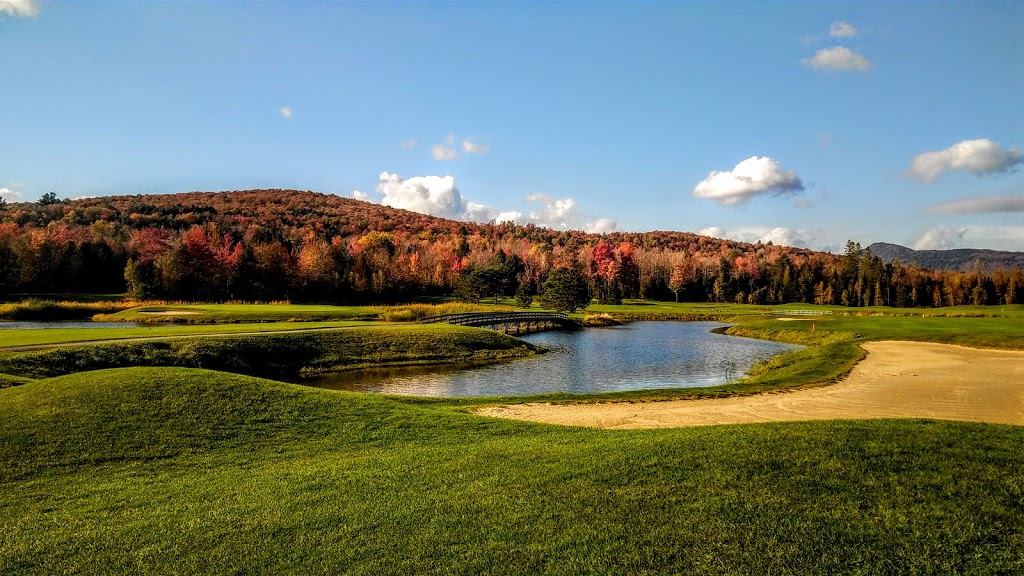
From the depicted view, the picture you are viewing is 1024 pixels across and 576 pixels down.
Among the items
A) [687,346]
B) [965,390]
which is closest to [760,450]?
[965,390]

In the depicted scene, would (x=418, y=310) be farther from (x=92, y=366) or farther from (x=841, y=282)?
(x=841, y=282)

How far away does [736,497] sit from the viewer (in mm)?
7102

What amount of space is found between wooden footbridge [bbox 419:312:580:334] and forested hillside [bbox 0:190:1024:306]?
24.1m

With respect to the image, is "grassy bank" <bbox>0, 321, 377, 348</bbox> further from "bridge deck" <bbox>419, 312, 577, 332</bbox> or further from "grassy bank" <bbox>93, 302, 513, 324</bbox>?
"bridge deck" <bbox>419, 312, 577, 332</bbox>

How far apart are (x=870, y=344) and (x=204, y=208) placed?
182 metres

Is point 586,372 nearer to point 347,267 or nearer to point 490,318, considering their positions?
point 490,318

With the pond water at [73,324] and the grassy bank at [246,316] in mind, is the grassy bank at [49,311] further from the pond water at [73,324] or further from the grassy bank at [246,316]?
the grassy bank at [246,316]

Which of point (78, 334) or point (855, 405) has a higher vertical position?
point (78, 334)

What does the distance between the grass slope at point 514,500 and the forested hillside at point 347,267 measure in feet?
256

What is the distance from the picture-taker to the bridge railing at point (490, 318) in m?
50.7

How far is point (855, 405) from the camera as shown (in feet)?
59.8

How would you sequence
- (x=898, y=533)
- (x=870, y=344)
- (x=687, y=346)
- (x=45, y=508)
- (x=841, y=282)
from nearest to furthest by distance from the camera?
(x=898, y=533), (x=45, y=508), (x=870, y=344), (x=687, y=346), (x=841, y=282)

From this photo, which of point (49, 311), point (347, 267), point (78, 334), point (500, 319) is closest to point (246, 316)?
point (78, 334)

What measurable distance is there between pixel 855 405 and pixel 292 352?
94.9ft
